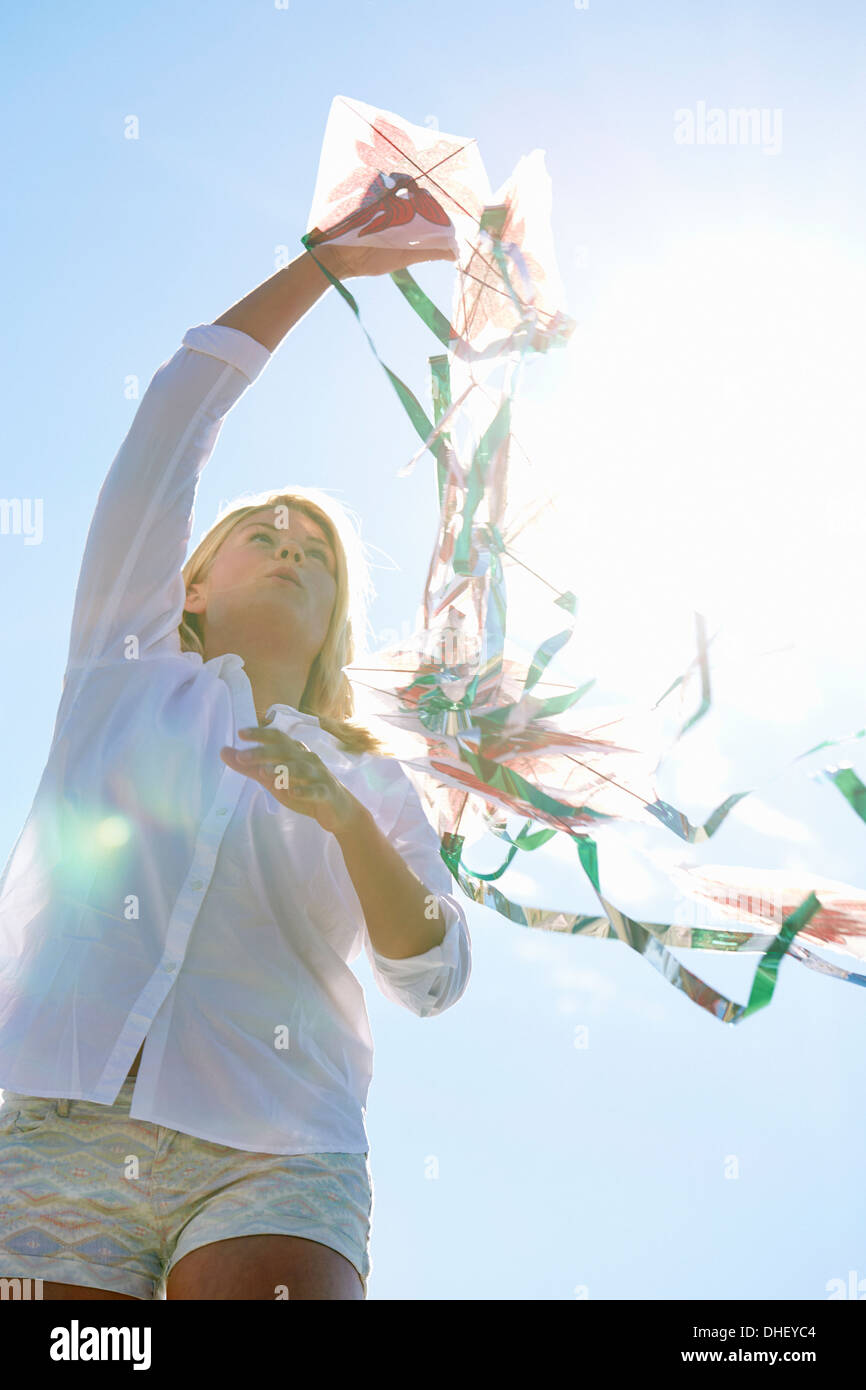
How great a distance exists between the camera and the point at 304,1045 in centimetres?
179

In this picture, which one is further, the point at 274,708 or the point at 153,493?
the point at 274,708

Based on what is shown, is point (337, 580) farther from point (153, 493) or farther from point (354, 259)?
point (354, 259)

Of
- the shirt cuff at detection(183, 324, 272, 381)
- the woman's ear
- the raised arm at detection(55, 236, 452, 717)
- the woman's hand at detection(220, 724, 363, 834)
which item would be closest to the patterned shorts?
the woman's hand at detection(220, 724, 363, 834)

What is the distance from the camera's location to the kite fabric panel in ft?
5.39

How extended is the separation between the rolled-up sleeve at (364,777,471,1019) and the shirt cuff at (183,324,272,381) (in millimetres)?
903

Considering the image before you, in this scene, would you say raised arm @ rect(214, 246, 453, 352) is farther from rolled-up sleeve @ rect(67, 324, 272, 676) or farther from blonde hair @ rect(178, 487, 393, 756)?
blonde hair @ rect(178, 487, 393, 756)

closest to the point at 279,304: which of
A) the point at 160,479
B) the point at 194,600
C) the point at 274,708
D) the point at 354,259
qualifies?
the point at 354,259

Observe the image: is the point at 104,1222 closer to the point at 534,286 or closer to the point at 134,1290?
the point at 134,1290

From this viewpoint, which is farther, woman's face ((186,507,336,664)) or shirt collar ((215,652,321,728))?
woman's face ((186,507,336,664))

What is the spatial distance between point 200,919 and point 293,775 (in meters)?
0.42

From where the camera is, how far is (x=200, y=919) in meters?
1.85

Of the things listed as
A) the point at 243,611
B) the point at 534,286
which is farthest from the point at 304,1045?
the point at 534,286

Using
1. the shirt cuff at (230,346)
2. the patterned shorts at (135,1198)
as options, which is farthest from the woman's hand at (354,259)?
the patterned shorts at (135,1198)

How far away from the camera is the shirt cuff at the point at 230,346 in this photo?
2082mm
